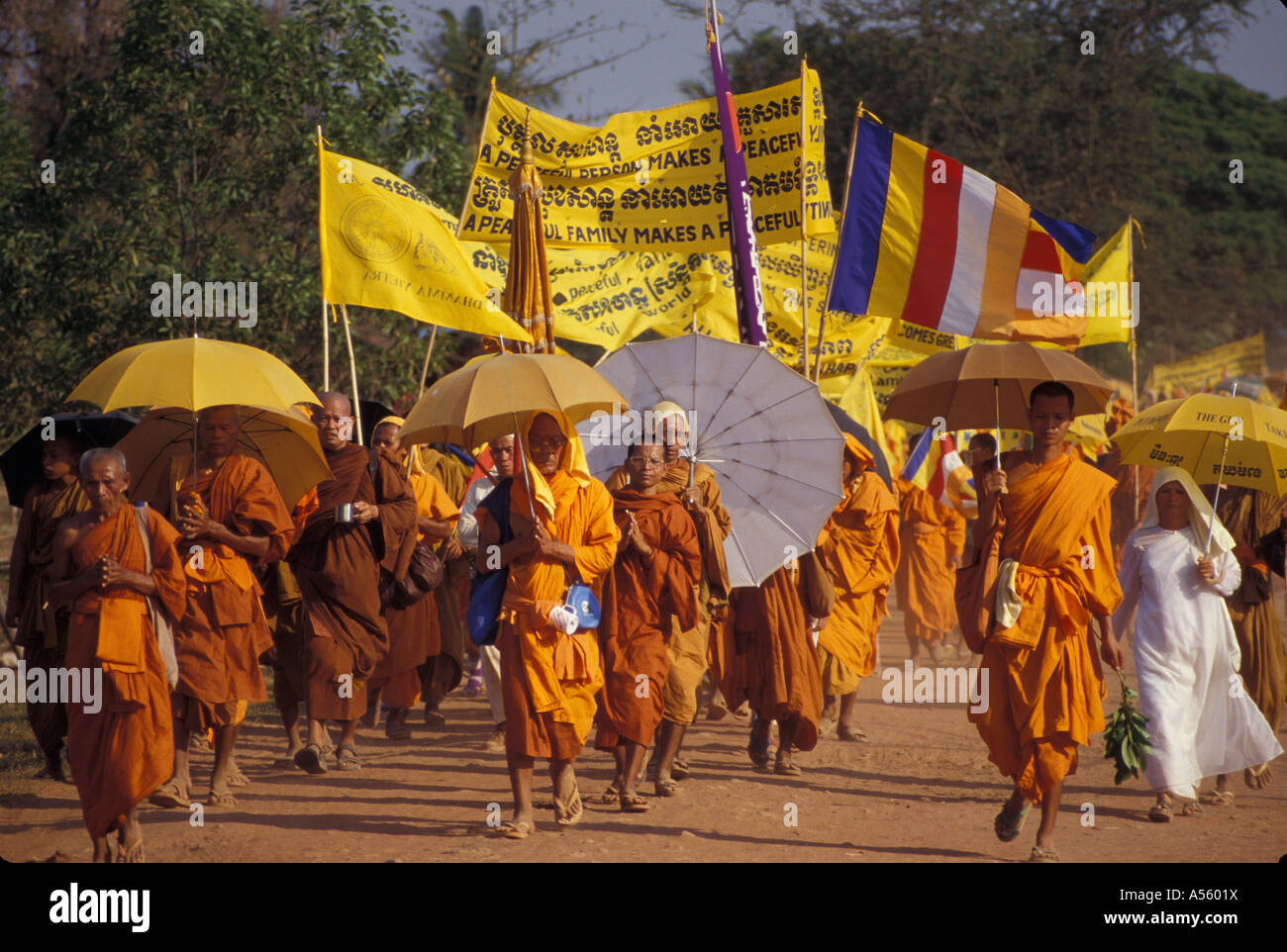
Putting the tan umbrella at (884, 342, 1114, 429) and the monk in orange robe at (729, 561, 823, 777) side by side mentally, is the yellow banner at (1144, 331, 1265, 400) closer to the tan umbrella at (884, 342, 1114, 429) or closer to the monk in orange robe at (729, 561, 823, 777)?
the monk in orange robe at (729, 561, 823, 777)

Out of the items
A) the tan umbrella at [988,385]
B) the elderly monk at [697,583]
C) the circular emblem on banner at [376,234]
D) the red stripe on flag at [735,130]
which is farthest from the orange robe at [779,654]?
the circular emblem on banner at [376,234]

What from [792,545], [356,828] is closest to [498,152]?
[792,545]

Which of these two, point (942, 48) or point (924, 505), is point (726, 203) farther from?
point (942, 48)

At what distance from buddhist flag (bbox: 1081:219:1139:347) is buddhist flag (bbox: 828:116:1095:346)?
0.98 feet

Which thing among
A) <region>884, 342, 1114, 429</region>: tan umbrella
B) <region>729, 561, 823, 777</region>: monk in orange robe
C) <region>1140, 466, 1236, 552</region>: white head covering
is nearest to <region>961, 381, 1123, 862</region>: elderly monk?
<region>884, 342, 1114, 429</region>: tan umbrella

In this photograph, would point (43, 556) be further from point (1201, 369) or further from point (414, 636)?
point (1201, 369)

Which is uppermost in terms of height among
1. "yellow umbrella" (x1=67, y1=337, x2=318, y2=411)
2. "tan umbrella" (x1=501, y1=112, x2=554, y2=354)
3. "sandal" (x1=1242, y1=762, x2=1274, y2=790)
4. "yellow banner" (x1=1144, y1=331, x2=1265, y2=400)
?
"yellow banner" (x1=1144, y1=331, x2=1265, y2=400)

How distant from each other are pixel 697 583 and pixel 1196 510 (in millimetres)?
2784

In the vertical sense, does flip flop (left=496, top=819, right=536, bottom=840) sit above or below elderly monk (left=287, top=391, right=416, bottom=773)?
below

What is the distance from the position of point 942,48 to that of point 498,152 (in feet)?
71.7

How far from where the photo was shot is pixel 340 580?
28.2 ft

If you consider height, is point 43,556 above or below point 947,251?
below

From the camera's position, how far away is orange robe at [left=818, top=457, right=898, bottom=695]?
10117 millimetres

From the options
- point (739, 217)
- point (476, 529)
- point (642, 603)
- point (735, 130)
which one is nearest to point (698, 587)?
point (642, 603)
